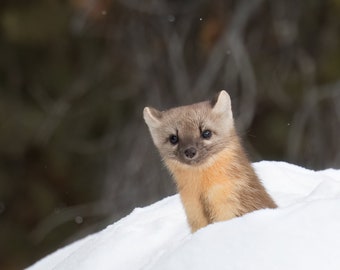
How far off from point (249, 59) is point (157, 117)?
5456mm

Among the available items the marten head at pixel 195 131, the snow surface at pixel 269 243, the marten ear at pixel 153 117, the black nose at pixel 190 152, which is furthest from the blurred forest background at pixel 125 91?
the snow surface at pixel 269 243

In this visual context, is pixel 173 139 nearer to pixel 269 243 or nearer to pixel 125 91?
pixel 269 243

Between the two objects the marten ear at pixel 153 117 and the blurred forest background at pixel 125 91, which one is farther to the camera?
the blurred forest background at pixel 125 91

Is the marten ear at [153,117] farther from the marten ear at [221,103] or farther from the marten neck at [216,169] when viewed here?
the marten neck at [216,169]

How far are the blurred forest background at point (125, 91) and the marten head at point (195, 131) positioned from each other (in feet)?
14.1

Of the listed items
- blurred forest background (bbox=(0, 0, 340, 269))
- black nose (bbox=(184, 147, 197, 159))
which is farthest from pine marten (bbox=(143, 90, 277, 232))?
blurred forest background (bbox=(0, 0, 340, 269))

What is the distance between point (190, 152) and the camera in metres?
5.48

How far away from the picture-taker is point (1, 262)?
1306 cm

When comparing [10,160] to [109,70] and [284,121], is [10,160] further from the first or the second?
[284,121]

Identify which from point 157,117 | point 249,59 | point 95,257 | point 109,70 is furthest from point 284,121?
point 95,257

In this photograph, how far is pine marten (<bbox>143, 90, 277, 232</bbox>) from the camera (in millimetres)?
5285

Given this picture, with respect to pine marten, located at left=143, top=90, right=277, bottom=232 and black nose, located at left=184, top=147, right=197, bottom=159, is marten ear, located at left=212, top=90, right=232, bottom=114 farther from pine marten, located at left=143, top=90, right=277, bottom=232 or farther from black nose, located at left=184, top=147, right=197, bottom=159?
black nose, located at left=184, top=147, right=197, bottom=159

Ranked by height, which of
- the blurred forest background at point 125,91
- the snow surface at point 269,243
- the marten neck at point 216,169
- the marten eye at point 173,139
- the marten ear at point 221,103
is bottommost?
the blurred forest background at point 125,91

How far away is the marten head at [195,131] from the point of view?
217 inches
